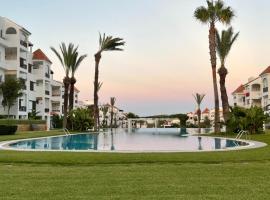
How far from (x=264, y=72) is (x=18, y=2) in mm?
49996

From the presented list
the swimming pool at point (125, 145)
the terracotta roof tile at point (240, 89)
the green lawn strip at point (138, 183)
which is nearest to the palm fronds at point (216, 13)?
the swimming pool at point (125, 145)

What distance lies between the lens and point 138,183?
8.65 meters

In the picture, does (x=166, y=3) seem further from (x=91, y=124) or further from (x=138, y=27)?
(x=91, y=124)

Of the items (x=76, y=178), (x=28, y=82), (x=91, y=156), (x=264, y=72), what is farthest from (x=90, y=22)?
(x=264, y=72)

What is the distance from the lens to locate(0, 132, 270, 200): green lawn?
7480mm

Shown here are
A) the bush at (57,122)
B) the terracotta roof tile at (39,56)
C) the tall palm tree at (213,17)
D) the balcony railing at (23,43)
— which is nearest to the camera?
the tall palm tree at (213,17)

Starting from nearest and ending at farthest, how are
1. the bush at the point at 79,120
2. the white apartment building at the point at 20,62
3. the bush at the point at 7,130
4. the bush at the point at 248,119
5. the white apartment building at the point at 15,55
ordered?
the bush at the point at 7,130 < the bush at the point at 248,119 < the bush at the point at 79,120 < the white apartment building at the point at 15,55 < the white apartment building at the point at 20,62

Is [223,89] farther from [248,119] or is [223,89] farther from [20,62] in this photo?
[20,62]

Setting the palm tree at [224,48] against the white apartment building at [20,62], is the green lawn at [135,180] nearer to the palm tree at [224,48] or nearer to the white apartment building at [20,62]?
the palm tree at [224,48]

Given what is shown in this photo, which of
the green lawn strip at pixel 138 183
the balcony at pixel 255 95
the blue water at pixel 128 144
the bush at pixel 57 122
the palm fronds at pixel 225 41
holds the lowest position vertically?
the green lawn strip at pixel 138 183

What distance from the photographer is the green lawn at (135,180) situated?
748 centimetres

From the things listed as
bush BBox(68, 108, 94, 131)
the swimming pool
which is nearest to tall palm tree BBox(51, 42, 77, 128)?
bush BBox(68, 108, 94, 131)

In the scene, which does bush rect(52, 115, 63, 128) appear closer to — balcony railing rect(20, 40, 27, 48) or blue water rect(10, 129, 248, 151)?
balcony railing rect(20, 40, 27, 48)

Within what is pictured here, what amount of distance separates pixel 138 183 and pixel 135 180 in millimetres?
419
